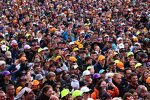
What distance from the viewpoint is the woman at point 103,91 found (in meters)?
10.1

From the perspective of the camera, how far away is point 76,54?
13.7m

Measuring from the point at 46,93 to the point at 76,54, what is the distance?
4.32 m

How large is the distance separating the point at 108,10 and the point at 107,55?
10379 millimetres

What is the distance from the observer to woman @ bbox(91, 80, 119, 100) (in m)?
10.1

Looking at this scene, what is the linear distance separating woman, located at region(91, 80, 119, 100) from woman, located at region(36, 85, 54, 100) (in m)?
1.23

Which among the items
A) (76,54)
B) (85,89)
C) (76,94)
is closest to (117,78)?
(85,89)

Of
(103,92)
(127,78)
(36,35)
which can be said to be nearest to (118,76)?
(127,78)

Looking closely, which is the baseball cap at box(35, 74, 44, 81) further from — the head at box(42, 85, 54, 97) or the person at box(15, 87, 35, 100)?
the head at box(42, 85, 54, 97)

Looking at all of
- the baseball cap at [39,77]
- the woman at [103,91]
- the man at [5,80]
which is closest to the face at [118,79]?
the woman at [103,91]

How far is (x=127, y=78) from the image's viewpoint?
1095 cm

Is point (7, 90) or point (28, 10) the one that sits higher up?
point (7, 90)

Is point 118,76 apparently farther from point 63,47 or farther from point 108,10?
point 108,10

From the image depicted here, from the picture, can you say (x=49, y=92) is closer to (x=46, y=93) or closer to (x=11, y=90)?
(x=46, y=93)

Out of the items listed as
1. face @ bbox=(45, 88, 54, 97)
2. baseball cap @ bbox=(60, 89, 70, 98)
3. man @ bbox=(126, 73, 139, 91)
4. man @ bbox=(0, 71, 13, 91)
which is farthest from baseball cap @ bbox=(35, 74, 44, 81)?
man @ bbox=(126, 73, 139, 91)
